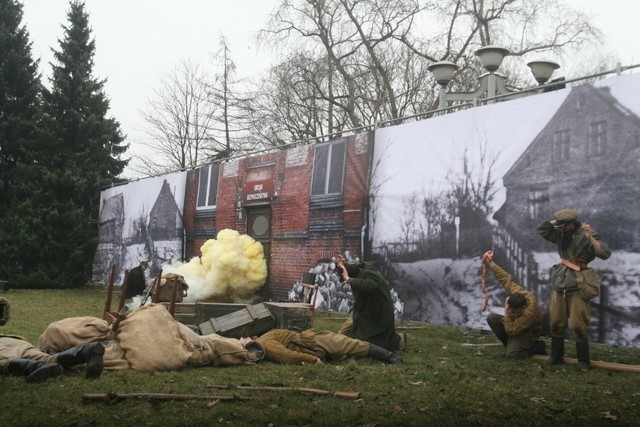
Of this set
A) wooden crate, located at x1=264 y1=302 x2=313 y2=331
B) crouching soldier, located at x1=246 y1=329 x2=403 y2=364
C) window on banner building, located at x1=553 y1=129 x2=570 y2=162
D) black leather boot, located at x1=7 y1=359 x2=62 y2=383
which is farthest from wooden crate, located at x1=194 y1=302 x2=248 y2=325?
window on banner building, located at x1=553 y1=129 x2=570 y2=162

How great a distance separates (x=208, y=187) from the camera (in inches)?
756

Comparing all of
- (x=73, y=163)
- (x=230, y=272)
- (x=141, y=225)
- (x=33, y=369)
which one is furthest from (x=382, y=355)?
(x=73, y=163)

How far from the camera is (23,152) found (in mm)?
26047

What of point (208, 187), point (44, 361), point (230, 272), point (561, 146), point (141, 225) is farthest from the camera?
point (141, 225)

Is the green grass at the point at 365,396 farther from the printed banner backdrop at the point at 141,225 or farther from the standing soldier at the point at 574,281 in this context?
the printed banner backdrop at the point at 141,225

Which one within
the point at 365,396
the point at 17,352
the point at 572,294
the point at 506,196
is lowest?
the point at 365,396

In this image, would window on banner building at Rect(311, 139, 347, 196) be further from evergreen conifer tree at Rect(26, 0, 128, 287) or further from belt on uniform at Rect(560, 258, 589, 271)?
evergreen conifer tree at Rect(26, 0, 128, 287)

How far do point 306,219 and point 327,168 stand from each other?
1.30m

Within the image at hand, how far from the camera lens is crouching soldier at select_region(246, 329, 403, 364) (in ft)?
27.7

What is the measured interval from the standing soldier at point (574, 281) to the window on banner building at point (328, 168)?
6.02 m

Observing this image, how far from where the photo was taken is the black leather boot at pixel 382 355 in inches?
336

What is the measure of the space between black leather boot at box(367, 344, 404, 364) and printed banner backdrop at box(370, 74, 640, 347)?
111 inches

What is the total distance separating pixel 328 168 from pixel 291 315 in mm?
4963

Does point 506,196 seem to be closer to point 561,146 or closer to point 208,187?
point 561,146
